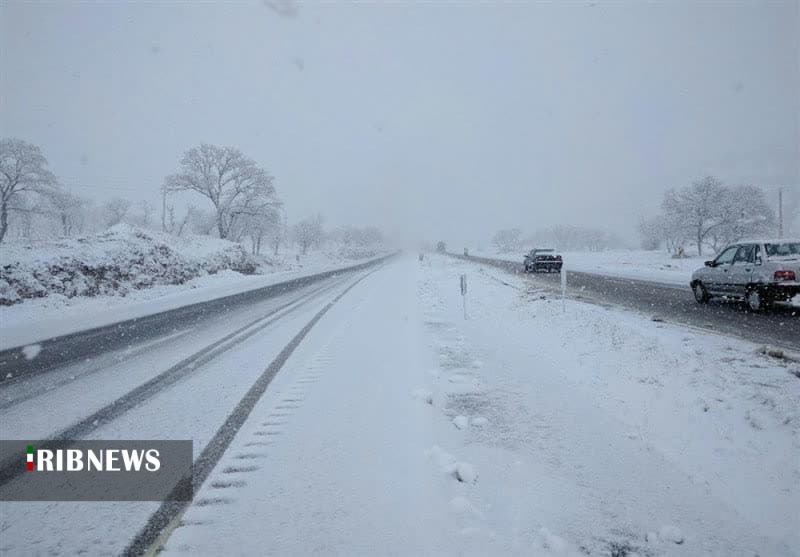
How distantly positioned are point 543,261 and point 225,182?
29810mm

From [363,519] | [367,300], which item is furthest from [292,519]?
[367,300]

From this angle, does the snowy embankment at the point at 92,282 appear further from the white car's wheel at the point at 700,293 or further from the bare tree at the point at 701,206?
the bare tree at the point at 701,206

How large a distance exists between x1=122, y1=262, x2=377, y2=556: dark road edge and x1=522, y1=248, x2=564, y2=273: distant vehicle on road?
79.6 feet

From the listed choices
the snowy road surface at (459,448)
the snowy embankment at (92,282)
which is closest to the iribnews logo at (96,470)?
the snowy road surface at (459,448)

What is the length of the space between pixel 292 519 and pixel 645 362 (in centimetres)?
579

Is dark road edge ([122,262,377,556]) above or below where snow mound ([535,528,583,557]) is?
above

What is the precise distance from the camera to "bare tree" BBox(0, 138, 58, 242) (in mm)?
29703

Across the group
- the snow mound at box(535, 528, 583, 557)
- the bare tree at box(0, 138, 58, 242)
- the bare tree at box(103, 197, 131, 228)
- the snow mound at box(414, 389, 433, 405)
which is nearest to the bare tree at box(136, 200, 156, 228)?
the bare tree at box(103, 197, 131, 228)

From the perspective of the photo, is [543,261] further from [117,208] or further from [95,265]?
[117,208]

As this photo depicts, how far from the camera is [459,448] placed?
3645 millimetres

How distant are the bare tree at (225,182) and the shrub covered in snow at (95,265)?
41.5 feet

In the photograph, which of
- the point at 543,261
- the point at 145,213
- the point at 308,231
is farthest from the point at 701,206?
the point at 145,213

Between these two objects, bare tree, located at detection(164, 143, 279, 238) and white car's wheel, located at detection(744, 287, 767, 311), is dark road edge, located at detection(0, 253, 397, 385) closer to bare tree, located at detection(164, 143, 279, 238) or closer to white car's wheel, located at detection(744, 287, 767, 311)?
white car's wheel, located at detection(744, 287, 767, 311)

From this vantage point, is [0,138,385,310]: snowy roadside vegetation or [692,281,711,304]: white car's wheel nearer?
[692,281,711,304]: white car's wheel
